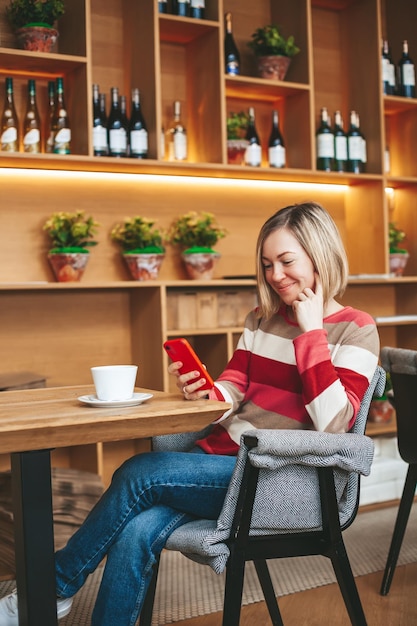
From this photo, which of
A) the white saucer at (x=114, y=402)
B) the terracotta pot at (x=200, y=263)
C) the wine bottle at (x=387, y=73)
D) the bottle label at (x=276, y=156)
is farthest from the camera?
the wine bottle at (x=387, y=73)

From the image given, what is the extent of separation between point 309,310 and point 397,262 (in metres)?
2.21

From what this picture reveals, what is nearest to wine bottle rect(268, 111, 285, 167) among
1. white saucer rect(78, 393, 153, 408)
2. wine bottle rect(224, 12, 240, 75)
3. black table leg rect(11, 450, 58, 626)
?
wine bottle rect(224, 12, 240, 75)

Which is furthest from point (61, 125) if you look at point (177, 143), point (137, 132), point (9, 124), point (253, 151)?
point (253, 151)

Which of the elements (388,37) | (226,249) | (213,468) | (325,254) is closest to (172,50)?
(226,249)

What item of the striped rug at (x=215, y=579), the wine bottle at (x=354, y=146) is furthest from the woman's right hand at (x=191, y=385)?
the wine bottle at (x=354, y=146)

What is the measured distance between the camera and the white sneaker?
1.61m

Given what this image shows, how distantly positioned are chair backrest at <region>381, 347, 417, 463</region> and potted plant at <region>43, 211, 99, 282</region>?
1315 millimetres

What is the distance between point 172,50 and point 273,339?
2048mm

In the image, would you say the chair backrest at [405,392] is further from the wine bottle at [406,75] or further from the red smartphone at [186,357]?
the wine bottle at [406,75]

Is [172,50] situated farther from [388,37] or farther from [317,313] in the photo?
[317,313]

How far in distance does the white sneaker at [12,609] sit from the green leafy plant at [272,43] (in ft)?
8.78

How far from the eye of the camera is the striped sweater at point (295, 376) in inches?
67.1

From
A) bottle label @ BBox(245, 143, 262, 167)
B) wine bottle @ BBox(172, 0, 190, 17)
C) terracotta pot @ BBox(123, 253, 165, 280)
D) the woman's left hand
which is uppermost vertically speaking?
wine bottle @ BBox(172, 0, 190, 17)

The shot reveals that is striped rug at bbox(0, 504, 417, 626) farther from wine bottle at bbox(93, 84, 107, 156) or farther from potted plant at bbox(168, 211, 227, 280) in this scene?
wine bottle at bbox(93, 84, 107, 156)
